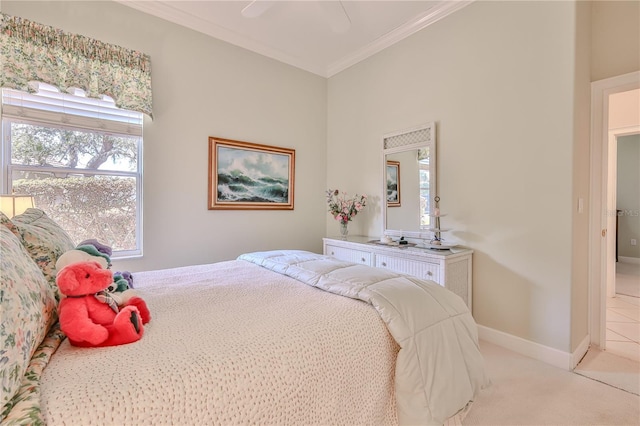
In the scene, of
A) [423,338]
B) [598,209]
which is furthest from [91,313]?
[598,209]

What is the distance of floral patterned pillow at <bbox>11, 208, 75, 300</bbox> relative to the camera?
107 centimetres

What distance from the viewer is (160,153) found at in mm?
2738

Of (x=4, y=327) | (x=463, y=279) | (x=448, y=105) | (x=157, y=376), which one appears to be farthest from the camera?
(x=448, y=105)

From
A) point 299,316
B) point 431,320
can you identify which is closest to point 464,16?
point 431,320

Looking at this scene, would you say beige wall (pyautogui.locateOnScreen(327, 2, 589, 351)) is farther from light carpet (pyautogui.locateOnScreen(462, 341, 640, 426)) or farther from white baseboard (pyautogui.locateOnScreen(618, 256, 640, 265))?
white baseboard (pyautogui.locateOnScreen(618, 256, 640, 265))

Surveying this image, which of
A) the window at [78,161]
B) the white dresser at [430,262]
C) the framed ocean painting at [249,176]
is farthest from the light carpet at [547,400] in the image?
the window at [78,161]

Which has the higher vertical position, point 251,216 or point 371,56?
point 371,56

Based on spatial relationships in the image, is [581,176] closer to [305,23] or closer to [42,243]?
[305,23]

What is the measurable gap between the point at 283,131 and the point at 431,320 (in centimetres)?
298

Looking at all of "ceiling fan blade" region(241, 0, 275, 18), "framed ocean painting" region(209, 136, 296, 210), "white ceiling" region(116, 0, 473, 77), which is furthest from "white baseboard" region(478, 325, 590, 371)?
"ceiling fan blade" region(241, 0, 275, 18)

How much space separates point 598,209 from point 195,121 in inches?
149

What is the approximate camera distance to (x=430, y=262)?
7.89 ft

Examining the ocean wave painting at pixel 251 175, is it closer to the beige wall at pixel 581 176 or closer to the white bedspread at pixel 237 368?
the white bedspread at pixel 237 368

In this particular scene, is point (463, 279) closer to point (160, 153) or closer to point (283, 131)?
point (283, 131)
